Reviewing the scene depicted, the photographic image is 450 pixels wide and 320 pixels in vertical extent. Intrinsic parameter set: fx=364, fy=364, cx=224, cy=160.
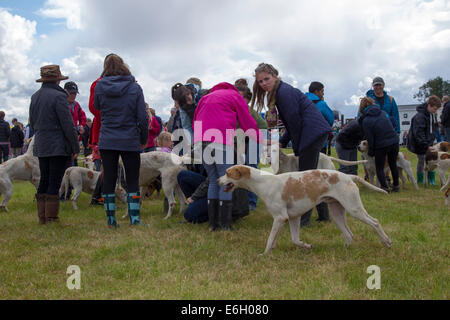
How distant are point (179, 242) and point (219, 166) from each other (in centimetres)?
110

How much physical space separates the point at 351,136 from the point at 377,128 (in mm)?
776

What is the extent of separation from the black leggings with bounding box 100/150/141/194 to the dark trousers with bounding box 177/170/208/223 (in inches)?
35.4

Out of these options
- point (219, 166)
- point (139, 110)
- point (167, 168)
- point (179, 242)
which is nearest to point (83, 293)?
point (179, 242)

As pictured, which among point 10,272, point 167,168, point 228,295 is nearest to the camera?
point 228,295

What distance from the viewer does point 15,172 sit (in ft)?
23.6

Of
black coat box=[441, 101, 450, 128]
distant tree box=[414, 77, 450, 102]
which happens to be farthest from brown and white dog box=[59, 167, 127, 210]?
distant tree box=[414, 77, 450, 102]

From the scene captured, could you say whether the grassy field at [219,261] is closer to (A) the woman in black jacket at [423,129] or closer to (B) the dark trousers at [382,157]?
(B) the dark trousers at [382,157]

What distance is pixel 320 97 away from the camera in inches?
260

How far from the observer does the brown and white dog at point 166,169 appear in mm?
6258

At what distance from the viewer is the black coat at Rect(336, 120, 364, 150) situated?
845 centimetres

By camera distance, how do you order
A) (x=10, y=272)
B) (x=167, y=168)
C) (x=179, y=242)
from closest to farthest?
(x=10, y=272) → (x=179, y=242) → (x=167, y=168)

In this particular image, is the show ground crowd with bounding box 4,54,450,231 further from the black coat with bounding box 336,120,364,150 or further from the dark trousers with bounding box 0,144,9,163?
the dark trousers with bounding box 0,144,9,163
